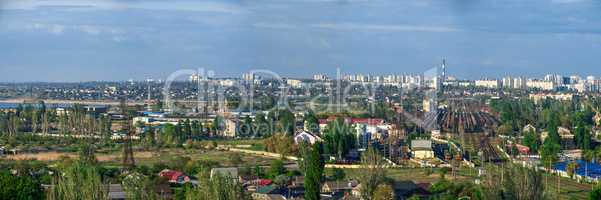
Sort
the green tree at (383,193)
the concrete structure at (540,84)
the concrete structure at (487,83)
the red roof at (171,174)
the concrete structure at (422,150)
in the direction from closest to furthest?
1. the green tree at (383,193)
2. the red roof at (171,174)
3. the concrete structure at (422,150)
4. the concrete structure at (540,84)
5. the concrete structure at (487,83)

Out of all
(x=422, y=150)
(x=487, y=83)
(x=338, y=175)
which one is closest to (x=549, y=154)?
(x=422, y=150)

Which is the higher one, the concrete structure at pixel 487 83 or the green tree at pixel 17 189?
the concrete structure at pixel 487 83

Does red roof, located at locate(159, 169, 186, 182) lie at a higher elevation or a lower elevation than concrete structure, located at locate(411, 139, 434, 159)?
lower

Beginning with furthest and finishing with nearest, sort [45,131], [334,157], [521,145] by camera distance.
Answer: [45,131], [521,145], [334,157]

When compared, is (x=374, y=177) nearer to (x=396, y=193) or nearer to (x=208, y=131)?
(x=396, y=193)

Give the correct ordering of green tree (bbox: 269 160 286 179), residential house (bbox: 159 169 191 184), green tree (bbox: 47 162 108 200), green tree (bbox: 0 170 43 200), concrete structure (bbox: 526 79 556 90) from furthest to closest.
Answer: concrete structure (bbox: 526 79 556 90), green tree (bbox: 269 160 286 179), residential house (bbox: 159 169 191 184), green tree (bbox: 0 170 43 200), green tree (bbox: 47 162 108 200)

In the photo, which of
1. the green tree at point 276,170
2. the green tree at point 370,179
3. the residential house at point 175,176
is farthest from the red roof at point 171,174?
the green tree at point 370,179

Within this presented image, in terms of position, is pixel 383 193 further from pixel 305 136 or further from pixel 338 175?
pixel 305 136

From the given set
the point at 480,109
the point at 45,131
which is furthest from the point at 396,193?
the point at 480,109

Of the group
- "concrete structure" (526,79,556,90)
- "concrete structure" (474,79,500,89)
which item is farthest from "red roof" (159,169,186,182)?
"concrete structure" (474,79,500,89)

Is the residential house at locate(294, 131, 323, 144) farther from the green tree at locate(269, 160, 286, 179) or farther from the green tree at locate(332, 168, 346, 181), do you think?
A: the green tree at locate(332, 168, 346, 181)

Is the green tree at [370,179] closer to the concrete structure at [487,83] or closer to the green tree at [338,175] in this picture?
the green tree at [338,175]
